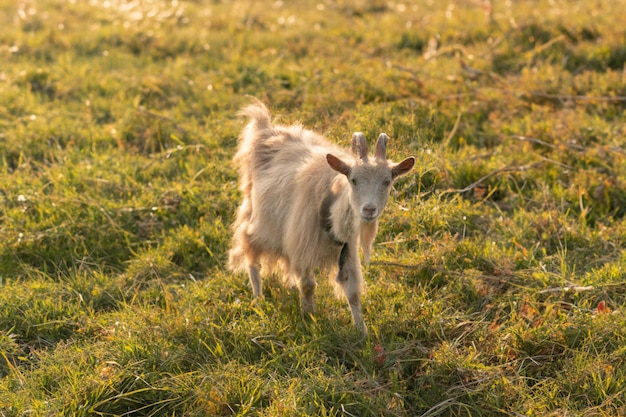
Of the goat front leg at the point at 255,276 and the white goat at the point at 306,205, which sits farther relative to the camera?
the goat front leg at the point at 255,276

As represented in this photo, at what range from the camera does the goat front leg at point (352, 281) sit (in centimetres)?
484

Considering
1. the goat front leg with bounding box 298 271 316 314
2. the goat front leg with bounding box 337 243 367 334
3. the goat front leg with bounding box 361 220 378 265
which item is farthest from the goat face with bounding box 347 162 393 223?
the goat front leg with bounding box 298 271 316 314

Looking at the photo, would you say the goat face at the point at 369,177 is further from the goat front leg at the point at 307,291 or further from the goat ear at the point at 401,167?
the goat front leg at the point at 307,291

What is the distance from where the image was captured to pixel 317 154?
5094 millimetres

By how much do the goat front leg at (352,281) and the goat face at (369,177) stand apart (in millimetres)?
553

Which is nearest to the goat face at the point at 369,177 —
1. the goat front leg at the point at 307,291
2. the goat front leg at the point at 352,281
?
the goat front leg at the point at 352,281

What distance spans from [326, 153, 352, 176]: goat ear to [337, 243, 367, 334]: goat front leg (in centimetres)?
60

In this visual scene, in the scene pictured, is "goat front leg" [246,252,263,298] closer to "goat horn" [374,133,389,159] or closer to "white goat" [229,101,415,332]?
"white goat" [229,101,415,332]

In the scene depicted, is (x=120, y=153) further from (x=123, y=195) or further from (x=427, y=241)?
(x=427, y=241)

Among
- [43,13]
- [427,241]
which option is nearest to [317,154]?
[427,241]

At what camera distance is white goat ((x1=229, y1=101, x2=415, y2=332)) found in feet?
14.5

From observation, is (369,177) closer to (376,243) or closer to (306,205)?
(306,205)

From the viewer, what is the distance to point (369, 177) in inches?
171

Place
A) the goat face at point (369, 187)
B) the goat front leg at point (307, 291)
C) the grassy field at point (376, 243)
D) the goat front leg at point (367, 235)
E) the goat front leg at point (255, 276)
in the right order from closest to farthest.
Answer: the goat face at point (369, 187) < the grassy field at point (376, 243) < the goat front leg at point (367, 235) < the goat front leg at point (307, 291) < the goat front leg at point (255, 276)
